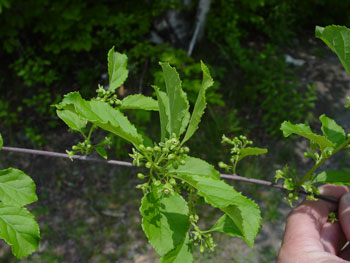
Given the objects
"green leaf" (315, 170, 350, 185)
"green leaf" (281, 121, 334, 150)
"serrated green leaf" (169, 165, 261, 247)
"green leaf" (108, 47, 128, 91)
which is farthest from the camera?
"green leaf" (108, 47, 128, 91)

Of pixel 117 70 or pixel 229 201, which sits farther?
pixel 117 70

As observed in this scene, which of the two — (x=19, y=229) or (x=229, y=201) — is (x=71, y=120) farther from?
(x=229, y=201)

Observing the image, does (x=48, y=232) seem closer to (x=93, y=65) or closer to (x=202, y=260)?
(x=202, y=260)

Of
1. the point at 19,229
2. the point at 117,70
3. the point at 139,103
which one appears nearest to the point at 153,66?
the point at 117,70

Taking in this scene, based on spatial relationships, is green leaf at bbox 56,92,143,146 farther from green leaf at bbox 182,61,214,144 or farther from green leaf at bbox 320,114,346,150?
green leaf at bbox 320,114,346,150

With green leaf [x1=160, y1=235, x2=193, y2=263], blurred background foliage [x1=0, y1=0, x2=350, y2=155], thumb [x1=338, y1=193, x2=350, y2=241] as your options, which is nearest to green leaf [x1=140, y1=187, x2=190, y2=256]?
green leaf [x1=160, y1=235, x2=193, y2=263]
